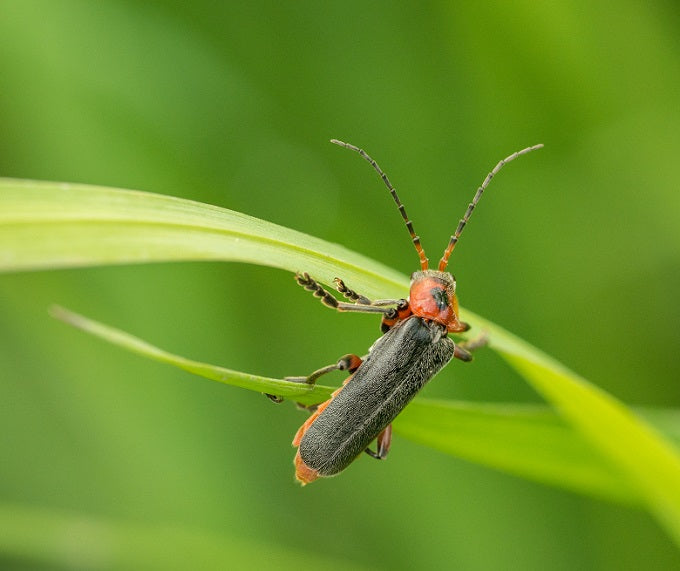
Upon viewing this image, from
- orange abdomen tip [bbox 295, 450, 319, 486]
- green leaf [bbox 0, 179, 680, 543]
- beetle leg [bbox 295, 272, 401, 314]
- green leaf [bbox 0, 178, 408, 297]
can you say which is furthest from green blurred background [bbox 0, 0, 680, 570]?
green leaf [bbox 0, 178, 408, 297]

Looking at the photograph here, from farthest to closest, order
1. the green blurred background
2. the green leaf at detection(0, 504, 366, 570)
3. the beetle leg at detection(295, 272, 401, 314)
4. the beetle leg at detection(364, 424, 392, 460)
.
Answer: the green blurred background < the green leaf at detection(0, 504, 366, 570) < the beetle leg at detection(364, 424, 392, 460) < the beetle leg at detection(295, 272, 401, 314)

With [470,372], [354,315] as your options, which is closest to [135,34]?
[354,315]

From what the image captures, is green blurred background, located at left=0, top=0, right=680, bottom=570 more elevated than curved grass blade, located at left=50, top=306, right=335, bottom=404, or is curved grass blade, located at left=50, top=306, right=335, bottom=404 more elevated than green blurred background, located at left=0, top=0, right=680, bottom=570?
green blurred background, located at left=0, top=0, right=680, bottom=570

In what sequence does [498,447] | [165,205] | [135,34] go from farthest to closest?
[135,34]
[498,447]
[165,205]

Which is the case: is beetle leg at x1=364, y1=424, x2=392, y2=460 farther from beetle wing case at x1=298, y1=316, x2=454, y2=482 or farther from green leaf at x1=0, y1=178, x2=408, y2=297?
green leaf at x1=0, y1=178, x2=408, y2=297

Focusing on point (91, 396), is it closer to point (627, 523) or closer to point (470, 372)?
point (470, 372)

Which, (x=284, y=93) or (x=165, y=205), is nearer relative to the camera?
(x=165, y=205)

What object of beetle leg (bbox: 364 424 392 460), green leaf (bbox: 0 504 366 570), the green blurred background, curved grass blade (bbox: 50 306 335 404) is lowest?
curved grass blade (bbox: 50 306 335 404)
